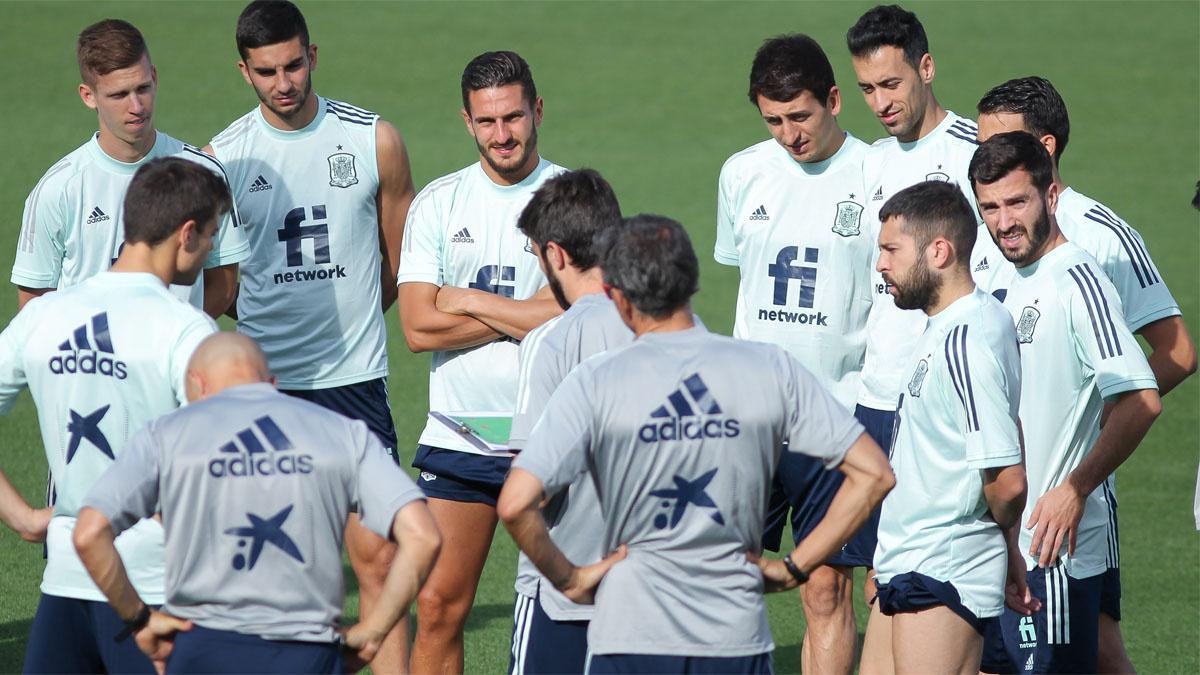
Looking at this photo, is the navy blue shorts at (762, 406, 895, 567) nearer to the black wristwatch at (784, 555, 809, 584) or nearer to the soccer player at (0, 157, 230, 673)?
the black wristwatch at (784, 555, 809, 584)

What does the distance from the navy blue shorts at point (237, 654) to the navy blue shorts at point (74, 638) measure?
0.53 metres

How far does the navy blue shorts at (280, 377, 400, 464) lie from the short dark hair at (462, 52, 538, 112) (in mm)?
1416

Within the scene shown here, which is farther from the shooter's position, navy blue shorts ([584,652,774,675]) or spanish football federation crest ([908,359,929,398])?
spanish football federation crest ([908,359,929,398])

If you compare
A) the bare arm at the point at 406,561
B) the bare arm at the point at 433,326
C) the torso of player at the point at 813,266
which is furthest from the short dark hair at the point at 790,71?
the bare arm at the point at 406,561

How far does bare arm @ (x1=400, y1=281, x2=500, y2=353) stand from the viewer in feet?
20.5

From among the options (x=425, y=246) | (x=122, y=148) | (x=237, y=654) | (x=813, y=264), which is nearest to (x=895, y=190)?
(x=813, y=264)

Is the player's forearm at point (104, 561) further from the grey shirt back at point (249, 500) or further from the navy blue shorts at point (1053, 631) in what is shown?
the navy blue shorts at point (1053, 631)

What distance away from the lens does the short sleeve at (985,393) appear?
16.1ft

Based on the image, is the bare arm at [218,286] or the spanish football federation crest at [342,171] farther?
Answer: the spanish football federation crest at [342,171]

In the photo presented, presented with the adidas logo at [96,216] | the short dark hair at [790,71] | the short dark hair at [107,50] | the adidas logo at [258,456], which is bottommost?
the adidas logo at [258,456]

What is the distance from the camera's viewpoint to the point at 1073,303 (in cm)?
546

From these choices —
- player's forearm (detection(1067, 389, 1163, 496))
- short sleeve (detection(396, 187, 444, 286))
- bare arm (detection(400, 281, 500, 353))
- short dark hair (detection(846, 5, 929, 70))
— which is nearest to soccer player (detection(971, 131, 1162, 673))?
player's forearm (detection(1067, 389, 1163, 496))

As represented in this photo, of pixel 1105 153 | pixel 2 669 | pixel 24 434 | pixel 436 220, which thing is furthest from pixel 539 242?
pixel 1105 153

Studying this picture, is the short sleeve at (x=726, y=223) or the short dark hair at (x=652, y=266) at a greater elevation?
the short sleeve at (x=726, y=223)
